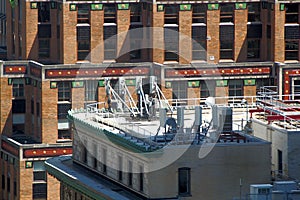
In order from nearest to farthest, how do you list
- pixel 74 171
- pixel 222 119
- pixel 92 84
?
pixel 222 119, pixel 74 171, pixel 92 84

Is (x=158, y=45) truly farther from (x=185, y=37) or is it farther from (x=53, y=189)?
(x=53, y=189)

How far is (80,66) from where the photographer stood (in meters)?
150

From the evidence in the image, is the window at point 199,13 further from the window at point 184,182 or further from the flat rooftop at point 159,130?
the window at point 184,182

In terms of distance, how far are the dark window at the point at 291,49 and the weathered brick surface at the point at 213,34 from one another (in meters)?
5.62

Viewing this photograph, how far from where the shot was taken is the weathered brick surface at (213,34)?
15438cm

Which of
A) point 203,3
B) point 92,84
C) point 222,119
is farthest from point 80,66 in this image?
point 222,119

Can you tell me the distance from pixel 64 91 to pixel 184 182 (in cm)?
4591

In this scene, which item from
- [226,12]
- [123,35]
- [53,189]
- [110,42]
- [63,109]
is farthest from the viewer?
[110,42]

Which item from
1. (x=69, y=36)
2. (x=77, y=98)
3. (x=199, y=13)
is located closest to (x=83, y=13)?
(x=69, y=36)

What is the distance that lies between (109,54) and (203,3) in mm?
9071

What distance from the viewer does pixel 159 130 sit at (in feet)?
356

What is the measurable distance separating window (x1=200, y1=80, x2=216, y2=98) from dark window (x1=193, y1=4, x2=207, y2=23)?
19.9ft

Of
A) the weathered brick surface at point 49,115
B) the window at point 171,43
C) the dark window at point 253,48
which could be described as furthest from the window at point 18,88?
the dark window at point 253,48

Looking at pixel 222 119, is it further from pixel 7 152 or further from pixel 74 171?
pixel 7 152
